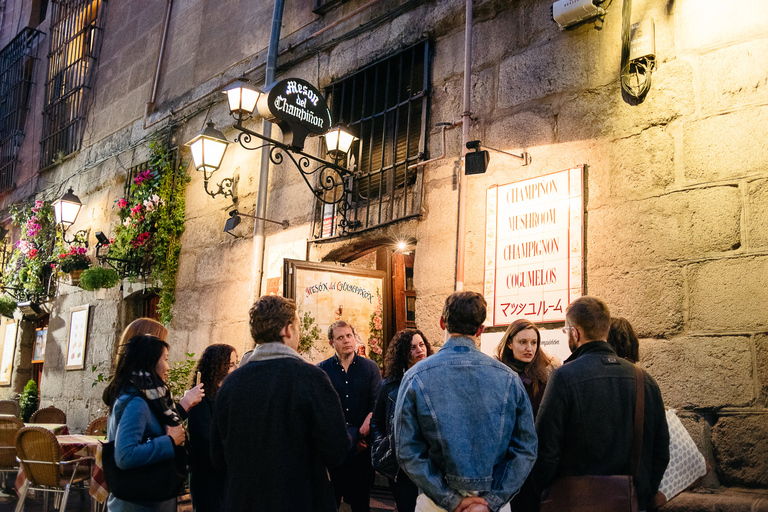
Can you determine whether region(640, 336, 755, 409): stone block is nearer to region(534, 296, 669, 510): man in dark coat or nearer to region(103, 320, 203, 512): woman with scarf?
region(534, 296, 669, 510): man in dark coat

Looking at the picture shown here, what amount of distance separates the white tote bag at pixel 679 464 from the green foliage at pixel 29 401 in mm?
10766

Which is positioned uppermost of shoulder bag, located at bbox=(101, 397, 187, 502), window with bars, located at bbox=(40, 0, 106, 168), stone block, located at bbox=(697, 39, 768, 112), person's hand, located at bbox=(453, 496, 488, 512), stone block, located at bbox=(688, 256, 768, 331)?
window with bars, located at bbox=(40, 0, 106, 168)

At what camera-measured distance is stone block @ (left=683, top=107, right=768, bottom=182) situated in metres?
4.14

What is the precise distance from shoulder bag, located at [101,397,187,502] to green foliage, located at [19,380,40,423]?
367 inches

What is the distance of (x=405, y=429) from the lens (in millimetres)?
2471

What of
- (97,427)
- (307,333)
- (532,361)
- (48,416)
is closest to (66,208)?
(48,416)

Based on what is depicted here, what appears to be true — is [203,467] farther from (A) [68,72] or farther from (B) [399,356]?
(A) [68,72]

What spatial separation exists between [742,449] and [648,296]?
1.07m

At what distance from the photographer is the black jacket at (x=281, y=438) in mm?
2637

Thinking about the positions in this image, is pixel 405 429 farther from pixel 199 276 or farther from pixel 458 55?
pixel 199 276

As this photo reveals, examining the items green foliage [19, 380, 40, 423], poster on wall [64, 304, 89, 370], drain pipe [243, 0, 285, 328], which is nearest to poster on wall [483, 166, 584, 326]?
drain pipe [243, 0, 285, 328]

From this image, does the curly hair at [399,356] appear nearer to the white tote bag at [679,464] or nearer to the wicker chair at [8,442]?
the white tote bag at [679,464]

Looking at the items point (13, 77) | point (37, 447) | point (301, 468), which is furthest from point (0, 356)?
point (301, 468)

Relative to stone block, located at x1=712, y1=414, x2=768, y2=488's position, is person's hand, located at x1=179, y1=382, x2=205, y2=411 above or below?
above
